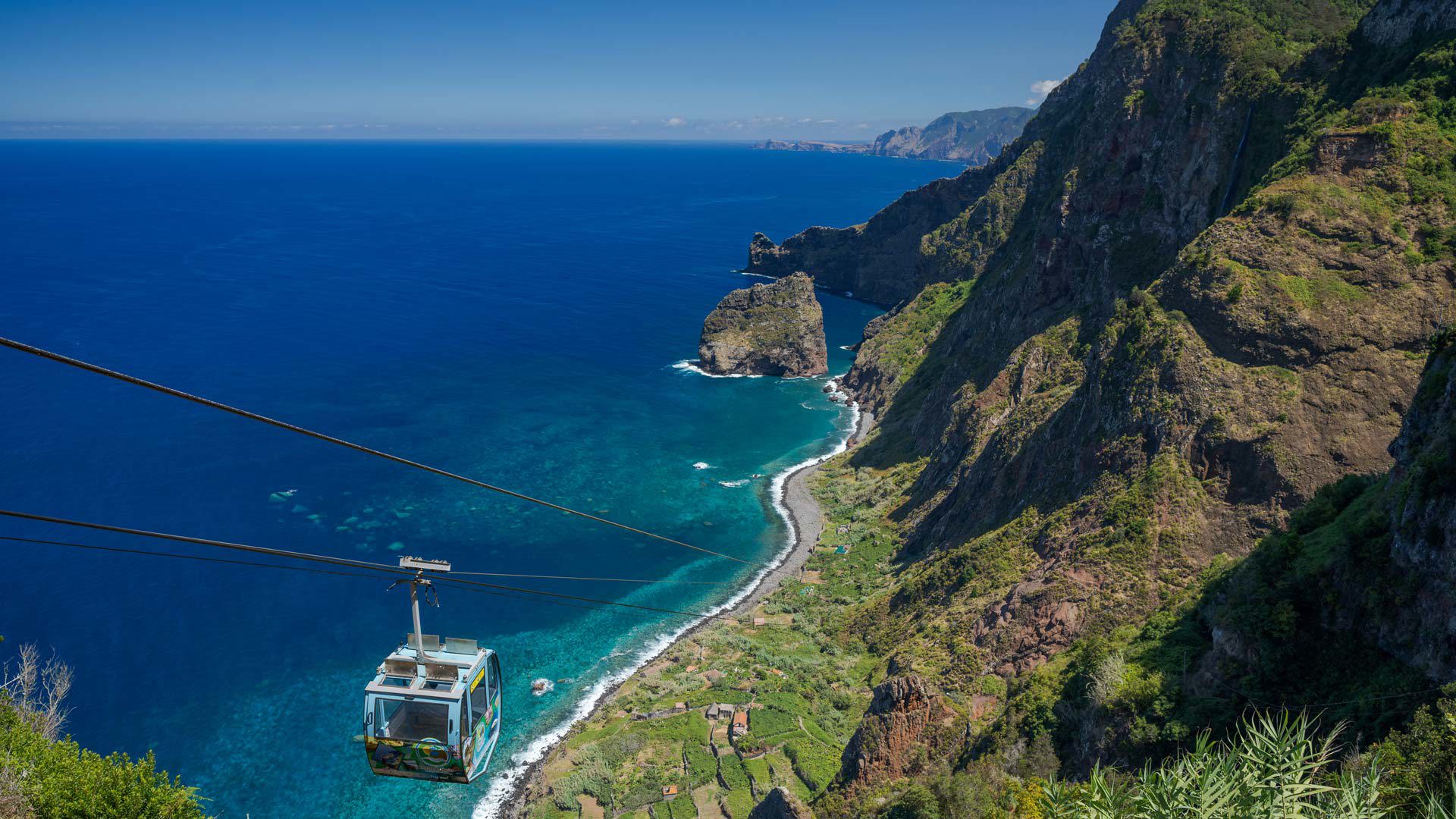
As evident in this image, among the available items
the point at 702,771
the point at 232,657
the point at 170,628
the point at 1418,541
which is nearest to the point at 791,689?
the point at 702,771

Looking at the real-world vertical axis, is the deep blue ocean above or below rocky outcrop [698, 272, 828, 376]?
below

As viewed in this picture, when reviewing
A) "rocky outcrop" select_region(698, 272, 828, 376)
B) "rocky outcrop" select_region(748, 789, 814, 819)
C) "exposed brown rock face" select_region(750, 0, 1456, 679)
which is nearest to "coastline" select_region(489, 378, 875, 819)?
"exposed brown rock face" select_region(750, 0, 1456, 679)

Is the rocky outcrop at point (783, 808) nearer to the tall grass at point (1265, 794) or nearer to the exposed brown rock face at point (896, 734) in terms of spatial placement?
the exposed brown rock face at point (896, 734)

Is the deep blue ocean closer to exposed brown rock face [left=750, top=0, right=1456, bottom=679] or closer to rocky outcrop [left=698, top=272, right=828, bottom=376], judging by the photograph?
rocky outcrop [left=698, top=272, right=828, bottom=376]

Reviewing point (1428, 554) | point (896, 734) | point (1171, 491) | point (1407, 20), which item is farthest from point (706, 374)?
point (1428, 554)

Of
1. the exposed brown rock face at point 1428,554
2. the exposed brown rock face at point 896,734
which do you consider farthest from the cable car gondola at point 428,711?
the exposed brown rock face at point 1428,554
